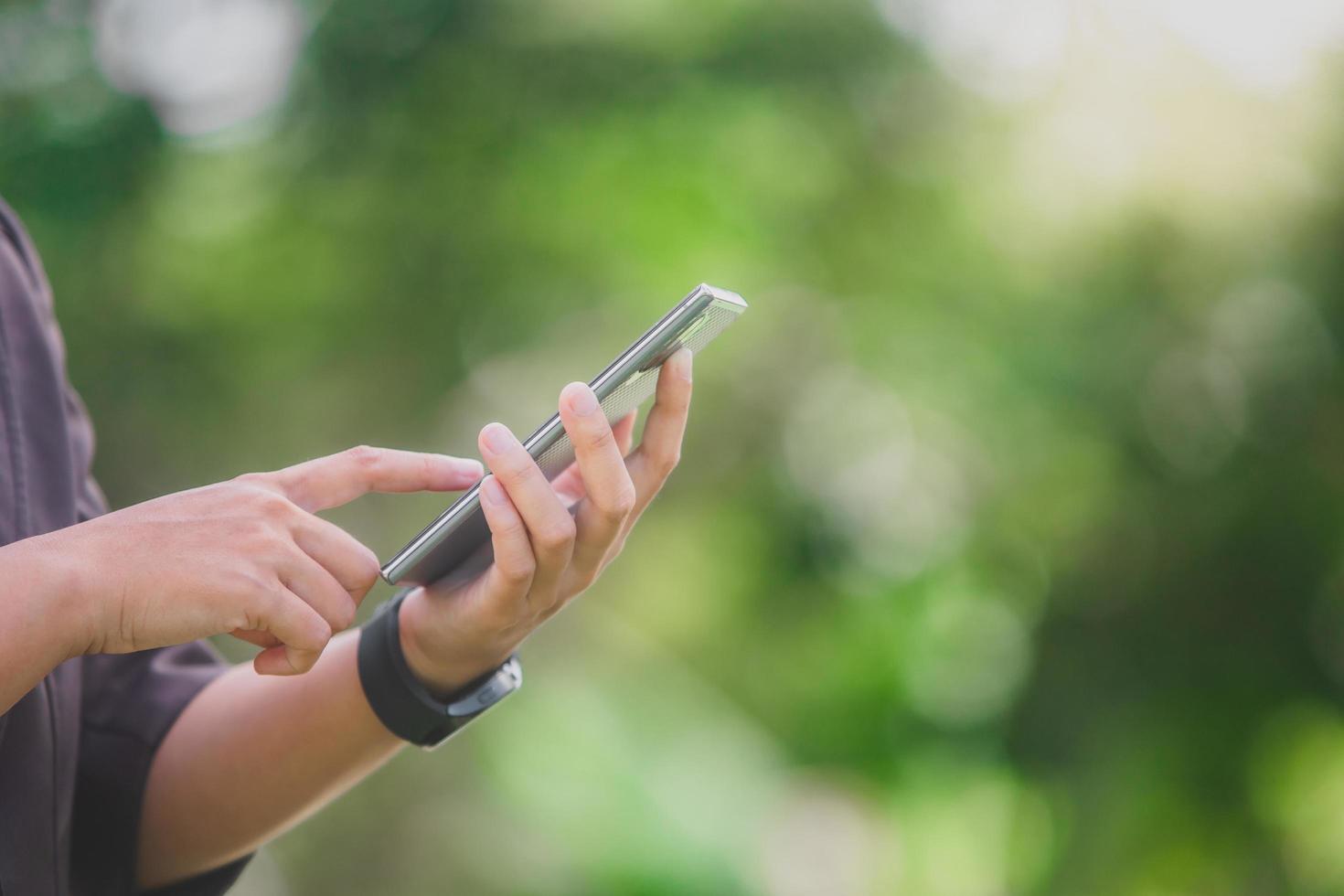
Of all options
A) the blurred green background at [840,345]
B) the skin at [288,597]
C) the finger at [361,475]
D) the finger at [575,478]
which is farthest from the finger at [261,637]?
the blurred green background at [840,345]

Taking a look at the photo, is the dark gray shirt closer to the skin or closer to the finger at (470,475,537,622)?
the skin

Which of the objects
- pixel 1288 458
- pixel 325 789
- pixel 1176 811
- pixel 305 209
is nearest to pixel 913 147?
pixel 1288 458

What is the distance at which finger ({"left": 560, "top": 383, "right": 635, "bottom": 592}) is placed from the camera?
30.9 inches

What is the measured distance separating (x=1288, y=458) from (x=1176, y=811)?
0.87 metres

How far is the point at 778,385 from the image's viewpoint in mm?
2711

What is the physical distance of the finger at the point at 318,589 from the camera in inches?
29.1

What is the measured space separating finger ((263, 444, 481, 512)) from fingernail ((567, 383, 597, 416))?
0.15 m

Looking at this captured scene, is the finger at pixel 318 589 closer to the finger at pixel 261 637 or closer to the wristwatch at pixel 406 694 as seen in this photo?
the finger at pixel 261 637

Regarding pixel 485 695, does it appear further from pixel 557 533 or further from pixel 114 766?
pixel 114 766

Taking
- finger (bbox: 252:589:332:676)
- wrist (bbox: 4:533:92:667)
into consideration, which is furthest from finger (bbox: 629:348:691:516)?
wrist (bbox: 4:533:92:667)

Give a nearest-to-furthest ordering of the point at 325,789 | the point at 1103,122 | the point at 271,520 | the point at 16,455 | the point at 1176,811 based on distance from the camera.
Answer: the point at 271,520, the point at 16,455, the point at 325,789, the point at 1176,811, the point at 1103,122

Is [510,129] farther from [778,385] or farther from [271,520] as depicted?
[271,520]

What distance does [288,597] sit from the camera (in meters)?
0.73

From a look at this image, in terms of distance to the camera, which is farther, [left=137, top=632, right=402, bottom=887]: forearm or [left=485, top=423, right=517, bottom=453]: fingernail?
[left=137, top=632, right=402, bottom=887]: forearm
